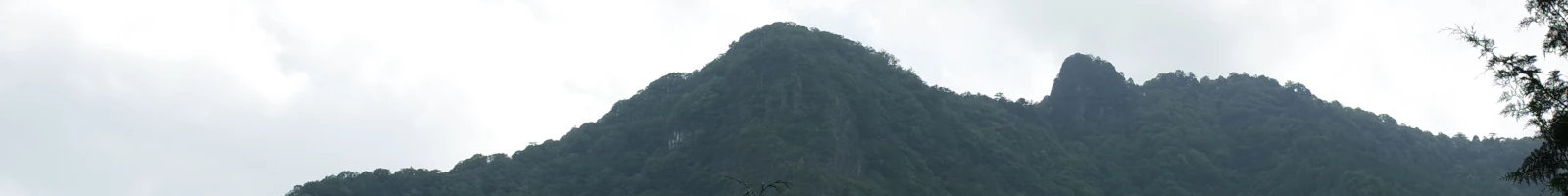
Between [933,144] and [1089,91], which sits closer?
[933,144]

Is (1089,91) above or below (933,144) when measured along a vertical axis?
above

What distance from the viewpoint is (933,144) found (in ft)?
320

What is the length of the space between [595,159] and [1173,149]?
1850 inches

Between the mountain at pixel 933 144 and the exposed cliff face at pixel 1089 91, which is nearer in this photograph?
the mountain at pixel 933 144

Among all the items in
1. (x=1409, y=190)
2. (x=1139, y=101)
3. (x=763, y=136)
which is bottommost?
(x=1409, y=190)

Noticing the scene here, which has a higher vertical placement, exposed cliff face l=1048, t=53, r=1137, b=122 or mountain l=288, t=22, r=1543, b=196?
exposed cliff face l=1048, t=53, r=1137, b=122

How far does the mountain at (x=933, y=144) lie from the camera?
283ft

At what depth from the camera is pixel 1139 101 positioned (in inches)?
4751

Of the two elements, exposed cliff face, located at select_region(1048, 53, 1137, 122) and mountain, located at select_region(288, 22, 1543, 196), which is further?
exposed cliff face, located at select_region(1048, 53, 1137, 122)

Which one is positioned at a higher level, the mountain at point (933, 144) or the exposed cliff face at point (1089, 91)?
the exposed cliff face at point (1089, 91)

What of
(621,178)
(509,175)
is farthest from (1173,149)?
(509,175)

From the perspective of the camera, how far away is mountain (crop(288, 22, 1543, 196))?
86.2m

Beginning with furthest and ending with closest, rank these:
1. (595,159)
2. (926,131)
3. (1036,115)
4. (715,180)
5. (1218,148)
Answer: (1036,115) → (1218,148) → (926,131) → (595,159) → (715,180)

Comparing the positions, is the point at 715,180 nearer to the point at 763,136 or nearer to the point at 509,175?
the point at 763,136
